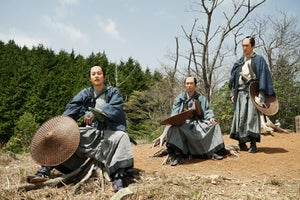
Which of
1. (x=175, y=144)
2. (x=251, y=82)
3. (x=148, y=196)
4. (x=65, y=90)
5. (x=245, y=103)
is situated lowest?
(x=148, y=196)

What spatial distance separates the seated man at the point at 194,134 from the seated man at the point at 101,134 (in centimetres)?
136

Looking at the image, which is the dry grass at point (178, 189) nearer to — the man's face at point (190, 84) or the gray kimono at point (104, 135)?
the gray kimono at point (104, 135)

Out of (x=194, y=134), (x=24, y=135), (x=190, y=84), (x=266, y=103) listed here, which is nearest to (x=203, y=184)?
(x=194, y=134)

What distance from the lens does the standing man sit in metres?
5.28

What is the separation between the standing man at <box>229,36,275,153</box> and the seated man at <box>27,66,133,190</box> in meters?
2.36

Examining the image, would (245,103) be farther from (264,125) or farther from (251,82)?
(264,125)

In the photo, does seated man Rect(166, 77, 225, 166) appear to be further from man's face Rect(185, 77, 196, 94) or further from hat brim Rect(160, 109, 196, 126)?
hat brim Rect(160, 109, 196, 126)

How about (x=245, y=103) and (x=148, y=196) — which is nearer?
(x=148, y=196)

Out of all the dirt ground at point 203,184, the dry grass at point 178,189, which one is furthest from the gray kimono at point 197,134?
the dry grass at point 178,189

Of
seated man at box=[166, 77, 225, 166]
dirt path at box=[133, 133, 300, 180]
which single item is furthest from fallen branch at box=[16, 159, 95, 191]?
seated man at box=[166, 77, 225, 166]

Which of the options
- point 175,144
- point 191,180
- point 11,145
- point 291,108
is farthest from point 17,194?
point 291,108

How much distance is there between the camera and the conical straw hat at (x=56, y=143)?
361cm

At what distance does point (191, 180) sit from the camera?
12.5 feet

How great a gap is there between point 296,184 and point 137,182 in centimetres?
186
